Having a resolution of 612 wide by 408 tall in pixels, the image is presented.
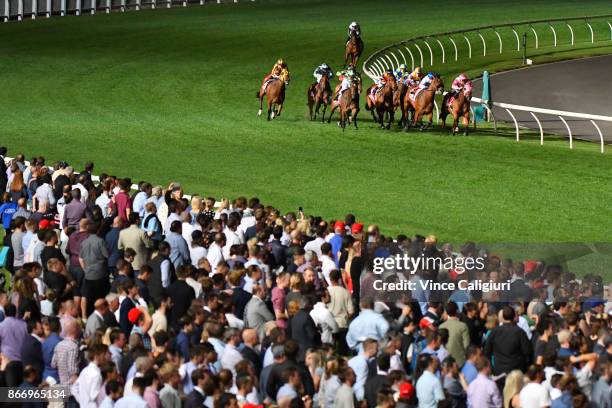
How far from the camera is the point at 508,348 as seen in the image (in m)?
11.6

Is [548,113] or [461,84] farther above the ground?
[461,84]

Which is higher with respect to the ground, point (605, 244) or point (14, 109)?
point (14, 109)

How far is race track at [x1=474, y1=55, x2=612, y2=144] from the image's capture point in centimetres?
3075

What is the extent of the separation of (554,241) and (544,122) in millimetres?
12865

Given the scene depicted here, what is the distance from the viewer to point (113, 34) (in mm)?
48281

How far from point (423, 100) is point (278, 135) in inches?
121

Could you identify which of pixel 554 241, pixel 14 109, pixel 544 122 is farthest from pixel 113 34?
pixel 554 241

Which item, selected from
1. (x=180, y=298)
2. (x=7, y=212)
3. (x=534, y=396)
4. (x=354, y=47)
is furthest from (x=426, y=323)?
(x=354, y=47)

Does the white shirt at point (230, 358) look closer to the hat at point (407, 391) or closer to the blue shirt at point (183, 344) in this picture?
the blue shirt at point (183, 344)

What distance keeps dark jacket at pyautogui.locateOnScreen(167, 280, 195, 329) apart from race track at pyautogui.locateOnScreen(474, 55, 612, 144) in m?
17.1

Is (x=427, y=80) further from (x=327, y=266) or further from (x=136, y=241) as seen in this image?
(x=327, y=266)

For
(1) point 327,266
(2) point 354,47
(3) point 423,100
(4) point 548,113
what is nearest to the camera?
(1) point 327,266

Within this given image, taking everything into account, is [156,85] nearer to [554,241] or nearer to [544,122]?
[544,122]

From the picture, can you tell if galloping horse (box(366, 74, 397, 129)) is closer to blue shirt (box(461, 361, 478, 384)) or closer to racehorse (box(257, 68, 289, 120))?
racehorse (box(257, 68, 289, 120))
